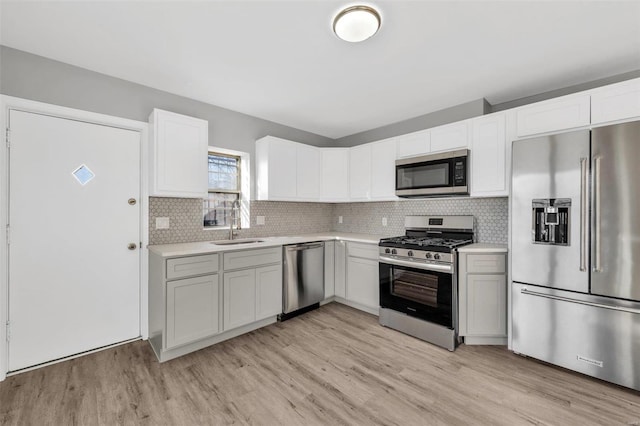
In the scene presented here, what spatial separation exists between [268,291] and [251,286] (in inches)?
9.5

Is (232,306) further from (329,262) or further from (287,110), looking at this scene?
(287,110)

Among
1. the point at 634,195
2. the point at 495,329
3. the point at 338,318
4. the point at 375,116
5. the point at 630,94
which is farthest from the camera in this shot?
the point at 375,116

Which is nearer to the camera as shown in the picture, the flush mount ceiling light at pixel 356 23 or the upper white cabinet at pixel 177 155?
the flush mount ceiling light at pixel 356 23

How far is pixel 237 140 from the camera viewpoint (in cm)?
347

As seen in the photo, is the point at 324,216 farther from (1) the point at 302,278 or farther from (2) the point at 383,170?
(1) the point at 302,278

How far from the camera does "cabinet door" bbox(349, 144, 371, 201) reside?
3.83 meters

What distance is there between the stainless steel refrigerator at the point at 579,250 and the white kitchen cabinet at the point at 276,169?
8.39 feet

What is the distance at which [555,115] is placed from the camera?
2311 mm

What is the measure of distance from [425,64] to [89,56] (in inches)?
113

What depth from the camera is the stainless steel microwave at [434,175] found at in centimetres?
287

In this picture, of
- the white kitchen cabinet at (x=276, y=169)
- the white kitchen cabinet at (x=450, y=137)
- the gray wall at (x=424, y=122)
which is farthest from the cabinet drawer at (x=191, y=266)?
the gray wall at (x=424, y=122)

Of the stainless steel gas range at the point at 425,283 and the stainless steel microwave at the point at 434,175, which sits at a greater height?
the stainless steel microwave at the point at 434,175

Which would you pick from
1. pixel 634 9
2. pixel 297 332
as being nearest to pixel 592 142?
pixel 634 9

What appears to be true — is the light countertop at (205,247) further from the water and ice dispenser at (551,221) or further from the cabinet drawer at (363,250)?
the water and ice dispenser at (551,221)
